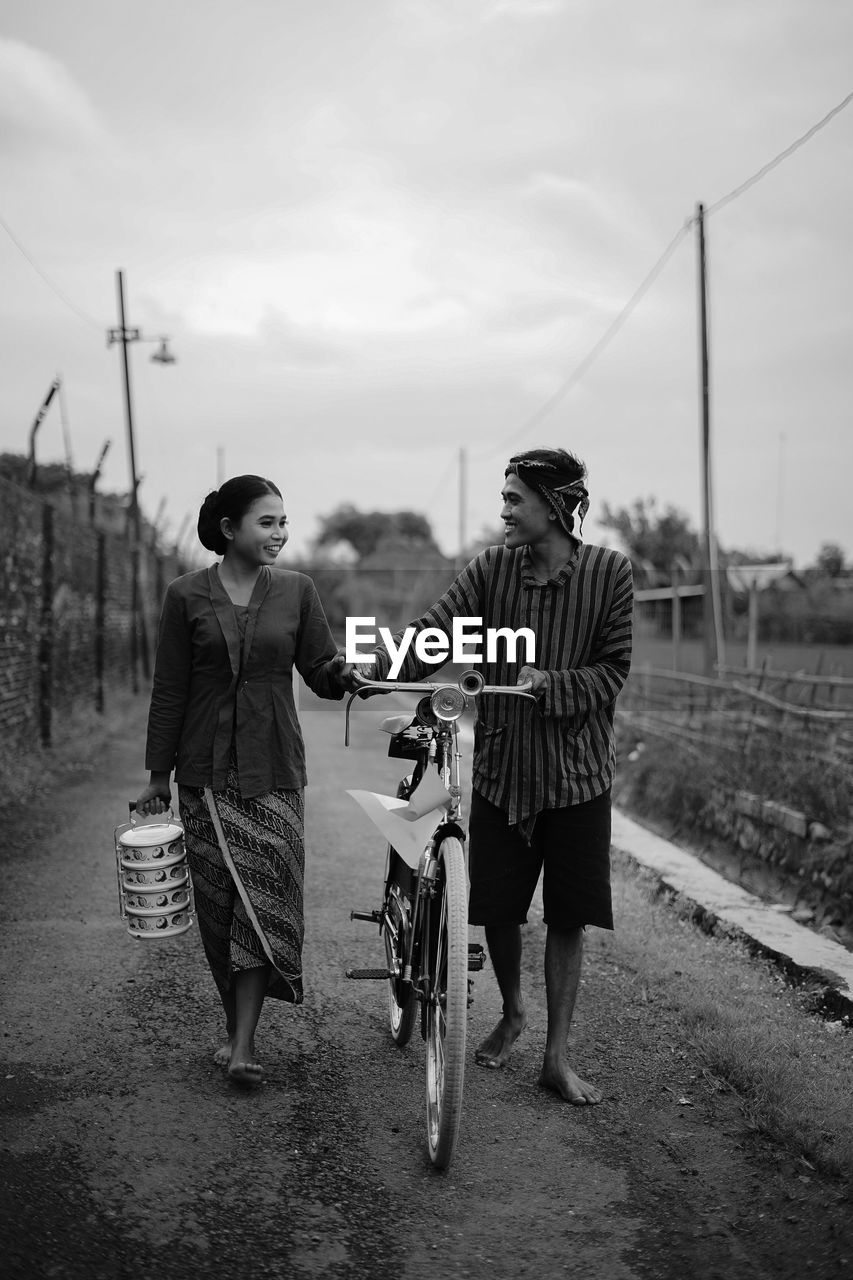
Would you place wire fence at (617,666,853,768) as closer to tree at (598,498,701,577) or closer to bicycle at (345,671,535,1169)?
bicycle at (345,671,535,1169)

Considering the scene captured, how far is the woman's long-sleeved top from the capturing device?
3.97 metres

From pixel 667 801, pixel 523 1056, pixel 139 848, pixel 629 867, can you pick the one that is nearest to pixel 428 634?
pixel 139 848

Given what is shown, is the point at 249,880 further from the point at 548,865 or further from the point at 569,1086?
the point at 569,1086

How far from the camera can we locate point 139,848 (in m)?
4.00

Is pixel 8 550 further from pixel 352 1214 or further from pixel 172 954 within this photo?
pixel 352 1214

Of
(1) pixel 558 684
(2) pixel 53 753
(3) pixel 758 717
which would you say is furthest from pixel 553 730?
(2) pixel 53 753

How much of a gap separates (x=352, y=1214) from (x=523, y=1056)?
4.21ft

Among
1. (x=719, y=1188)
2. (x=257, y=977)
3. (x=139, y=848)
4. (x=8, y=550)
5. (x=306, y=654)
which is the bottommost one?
(x=719, y=1188)

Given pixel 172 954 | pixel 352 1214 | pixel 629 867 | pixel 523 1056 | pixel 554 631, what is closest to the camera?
pixel 352 1214

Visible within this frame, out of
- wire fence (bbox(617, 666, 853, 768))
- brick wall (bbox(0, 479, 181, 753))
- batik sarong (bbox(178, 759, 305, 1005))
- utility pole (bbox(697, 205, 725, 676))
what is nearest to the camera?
batik sarong (bbox(178, 759, 305, 1005))

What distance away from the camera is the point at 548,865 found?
4.04 m

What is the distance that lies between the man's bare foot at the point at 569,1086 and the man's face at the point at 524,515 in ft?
5.45

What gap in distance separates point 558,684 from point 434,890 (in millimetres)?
722

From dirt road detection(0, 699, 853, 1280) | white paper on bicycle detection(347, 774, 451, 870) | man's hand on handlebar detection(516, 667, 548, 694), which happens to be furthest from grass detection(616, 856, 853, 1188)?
man's hand on handlebar detection(516, 667, 548, 694)
